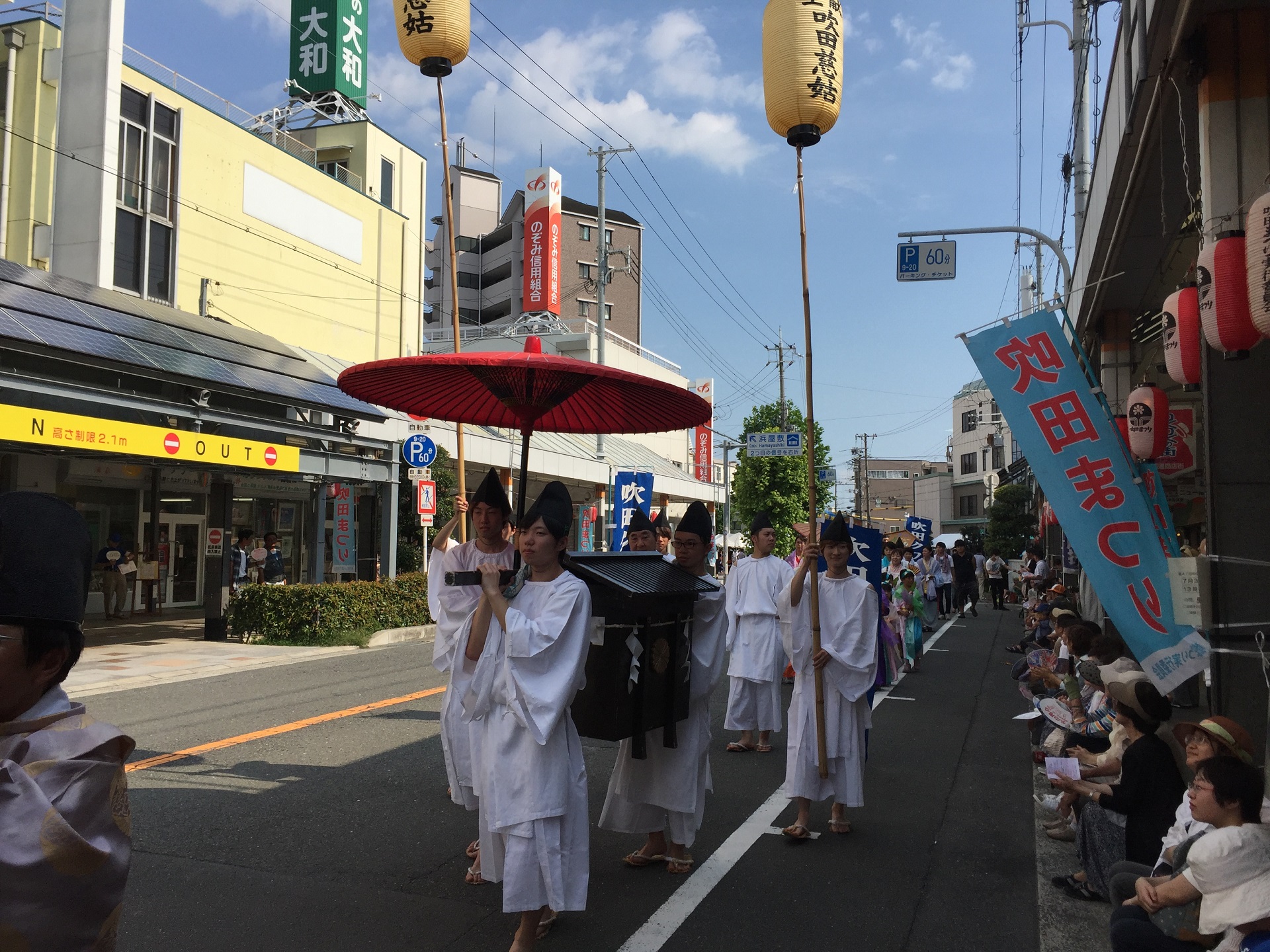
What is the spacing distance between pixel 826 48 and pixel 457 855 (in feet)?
17.2

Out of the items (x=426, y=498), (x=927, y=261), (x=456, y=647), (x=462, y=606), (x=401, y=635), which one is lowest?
(x=401, y=635)

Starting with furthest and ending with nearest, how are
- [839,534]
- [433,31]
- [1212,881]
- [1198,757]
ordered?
1. [433,31]
2. [839,534]
3. [1198,757]
4. [1212,881]

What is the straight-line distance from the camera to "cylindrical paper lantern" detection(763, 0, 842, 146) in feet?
18.5

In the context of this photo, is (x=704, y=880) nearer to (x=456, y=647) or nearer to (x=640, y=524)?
(x=456, y=647)

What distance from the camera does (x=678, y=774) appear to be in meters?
4.63

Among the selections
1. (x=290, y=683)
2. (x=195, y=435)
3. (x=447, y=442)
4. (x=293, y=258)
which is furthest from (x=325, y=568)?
(x=290, y=683)

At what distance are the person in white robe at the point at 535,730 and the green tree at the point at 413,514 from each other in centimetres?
1718

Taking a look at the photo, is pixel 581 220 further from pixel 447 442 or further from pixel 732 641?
pixel 732 641

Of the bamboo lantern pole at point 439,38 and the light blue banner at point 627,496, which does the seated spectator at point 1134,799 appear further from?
the light blue banner at point 627,496

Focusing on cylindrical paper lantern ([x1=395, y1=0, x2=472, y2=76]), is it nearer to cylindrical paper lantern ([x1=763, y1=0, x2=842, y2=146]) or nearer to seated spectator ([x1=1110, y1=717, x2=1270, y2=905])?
cylindrical paper lantern ([x1=763, y1=0, x2=842, y2=146])

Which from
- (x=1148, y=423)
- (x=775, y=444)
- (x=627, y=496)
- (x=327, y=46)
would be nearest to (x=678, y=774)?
(x=1148, y=423)

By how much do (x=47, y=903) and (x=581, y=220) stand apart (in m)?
58.7

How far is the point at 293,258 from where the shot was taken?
2270 cm

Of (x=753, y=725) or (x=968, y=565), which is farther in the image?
(x=968, y=565)
